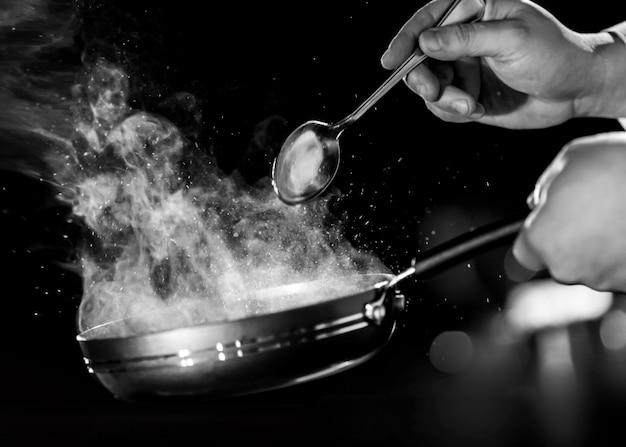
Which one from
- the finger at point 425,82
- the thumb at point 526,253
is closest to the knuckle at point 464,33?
the finger at point 425,82

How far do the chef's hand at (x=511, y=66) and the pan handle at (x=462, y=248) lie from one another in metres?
0.37

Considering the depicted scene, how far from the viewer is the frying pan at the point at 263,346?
0.58 metres

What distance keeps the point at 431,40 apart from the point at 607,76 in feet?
1.18

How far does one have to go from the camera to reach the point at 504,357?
1.95 m

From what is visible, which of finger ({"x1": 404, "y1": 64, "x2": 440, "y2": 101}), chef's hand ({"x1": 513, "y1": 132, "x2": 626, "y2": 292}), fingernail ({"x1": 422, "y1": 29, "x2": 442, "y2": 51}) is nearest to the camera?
chef's hand ({"x1": 513, "y1": 132, "x2": 626, "y2": 292})

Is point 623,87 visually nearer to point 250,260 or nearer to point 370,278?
point 370,278

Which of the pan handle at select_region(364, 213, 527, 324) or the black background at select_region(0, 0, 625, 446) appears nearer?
the pan handle at select_region(364, 213, 527, 324)

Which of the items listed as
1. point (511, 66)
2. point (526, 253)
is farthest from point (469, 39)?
point (526, 253)

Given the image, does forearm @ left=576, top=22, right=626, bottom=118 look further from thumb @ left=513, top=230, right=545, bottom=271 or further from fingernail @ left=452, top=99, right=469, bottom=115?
thumb @ left=513, top=230, right=545, bottom=271

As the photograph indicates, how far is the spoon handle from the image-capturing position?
863 millimetres

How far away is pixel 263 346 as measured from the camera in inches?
22.9

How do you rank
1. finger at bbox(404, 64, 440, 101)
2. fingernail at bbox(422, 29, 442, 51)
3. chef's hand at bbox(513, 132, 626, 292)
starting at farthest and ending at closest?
finger at bbox(404, 64, 440, 101), fingernail at bbox(422, 29, 442, 51), chef's hand at bbox(513, 132, 626, 292)

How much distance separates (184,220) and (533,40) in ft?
2.61

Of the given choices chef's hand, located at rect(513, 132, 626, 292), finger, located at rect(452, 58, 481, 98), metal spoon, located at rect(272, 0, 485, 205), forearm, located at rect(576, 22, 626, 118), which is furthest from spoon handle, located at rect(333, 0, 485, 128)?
chef's hand, located at rect(513, 132, 626, 292)
